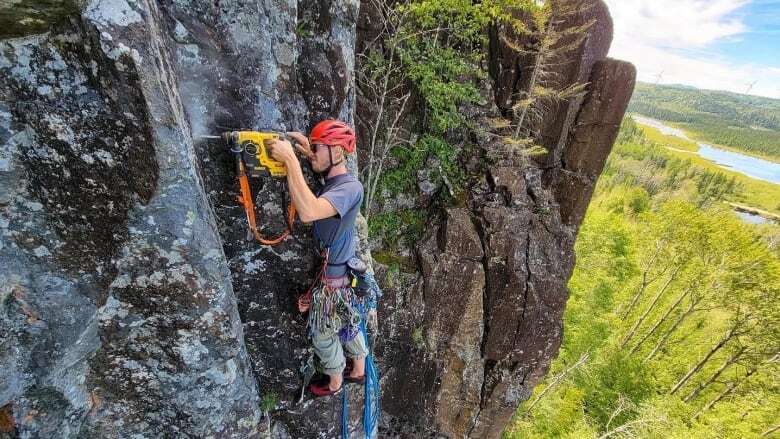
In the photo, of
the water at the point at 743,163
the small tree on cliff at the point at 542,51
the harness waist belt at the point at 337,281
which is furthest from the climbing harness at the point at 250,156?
the water at the point at 743,163

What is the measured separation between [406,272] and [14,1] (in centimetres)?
803

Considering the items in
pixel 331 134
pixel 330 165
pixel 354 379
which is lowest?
pixel 354 379

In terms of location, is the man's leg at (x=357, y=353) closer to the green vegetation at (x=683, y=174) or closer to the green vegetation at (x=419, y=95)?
the green vegetation at (x=419, y=95)

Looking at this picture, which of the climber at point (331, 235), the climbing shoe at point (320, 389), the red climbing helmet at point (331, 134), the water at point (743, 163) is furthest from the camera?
the water at point (743, 163)

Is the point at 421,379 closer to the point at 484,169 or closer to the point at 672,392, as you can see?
the point at 484,169

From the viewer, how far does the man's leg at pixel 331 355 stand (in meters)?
3.80

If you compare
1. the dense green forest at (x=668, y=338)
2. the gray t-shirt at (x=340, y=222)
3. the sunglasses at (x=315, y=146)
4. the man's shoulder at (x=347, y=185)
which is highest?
the sunglasses at (x=315, y=146)

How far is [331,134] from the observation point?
3078mm

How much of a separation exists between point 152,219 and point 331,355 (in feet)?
7.67

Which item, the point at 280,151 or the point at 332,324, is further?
the point at 332,324

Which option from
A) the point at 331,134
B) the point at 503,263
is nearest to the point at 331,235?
the point at 331,134

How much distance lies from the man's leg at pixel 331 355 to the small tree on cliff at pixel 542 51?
22.7ft

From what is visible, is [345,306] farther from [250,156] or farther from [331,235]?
[250,156]

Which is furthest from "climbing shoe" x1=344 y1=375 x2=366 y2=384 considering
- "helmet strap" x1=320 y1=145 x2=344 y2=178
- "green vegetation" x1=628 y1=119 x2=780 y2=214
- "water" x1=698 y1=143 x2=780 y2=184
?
"water" x1=698 y1=143 x2=780 y2=184
